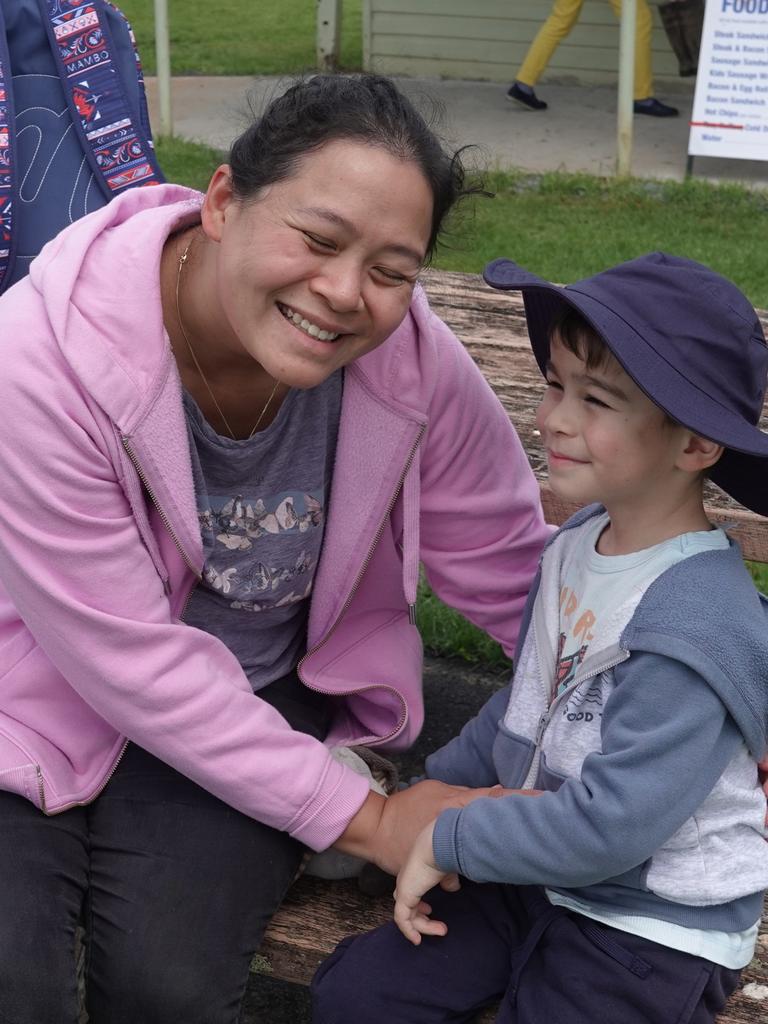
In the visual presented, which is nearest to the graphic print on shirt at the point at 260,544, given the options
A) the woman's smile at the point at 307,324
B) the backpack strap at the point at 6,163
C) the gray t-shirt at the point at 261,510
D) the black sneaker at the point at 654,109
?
the gray t-shirt at the point at 261,510

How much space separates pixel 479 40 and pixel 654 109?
201cm

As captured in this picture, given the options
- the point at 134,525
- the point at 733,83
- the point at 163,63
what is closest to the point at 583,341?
the point at 134,525

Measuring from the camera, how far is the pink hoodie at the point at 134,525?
2.12 metres

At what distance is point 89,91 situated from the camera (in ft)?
9.32

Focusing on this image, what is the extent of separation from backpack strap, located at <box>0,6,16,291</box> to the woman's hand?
4.23 feet

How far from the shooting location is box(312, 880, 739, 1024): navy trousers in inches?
76.1

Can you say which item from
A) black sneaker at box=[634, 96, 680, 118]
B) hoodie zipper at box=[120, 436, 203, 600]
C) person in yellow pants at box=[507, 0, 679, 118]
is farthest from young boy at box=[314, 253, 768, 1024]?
black sneaker at box=[634, 96, 680, 118]

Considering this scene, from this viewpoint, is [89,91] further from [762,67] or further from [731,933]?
[762,67]

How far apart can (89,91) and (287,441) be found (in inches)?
38.2

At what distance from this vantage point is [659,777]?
6.04 feet

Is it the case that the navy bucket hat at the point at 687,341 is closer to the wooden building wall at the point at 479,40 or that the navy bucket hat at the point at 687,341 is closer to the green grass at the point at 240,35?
the green grass at the point at 240,35

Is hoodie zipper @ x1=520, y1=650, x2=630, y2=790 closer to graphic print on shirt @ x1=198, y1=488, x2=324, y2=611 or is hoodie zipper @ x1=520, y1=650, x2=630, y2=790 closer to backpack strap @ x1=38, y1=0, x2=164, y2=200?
graphic print on shirt @ x1=198, y1=488, x2=324, y2=611

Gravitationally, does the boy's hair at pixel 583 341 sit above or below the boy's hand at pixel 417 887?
above

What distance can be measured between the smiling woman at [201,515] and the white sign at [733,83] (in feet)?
18.3
